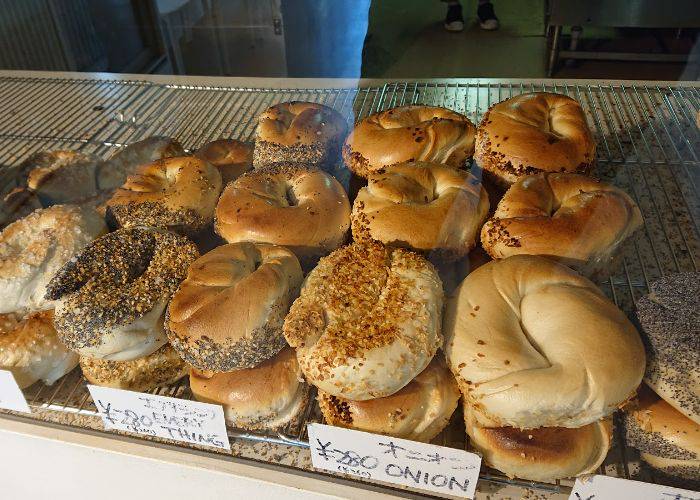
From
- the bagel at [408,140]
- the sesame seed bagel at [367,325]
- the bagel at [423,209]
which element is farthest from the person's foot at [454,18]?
the sesame seed bagel at [367,325]

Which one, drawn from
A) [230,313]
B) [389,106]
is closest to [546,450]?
[230,313]

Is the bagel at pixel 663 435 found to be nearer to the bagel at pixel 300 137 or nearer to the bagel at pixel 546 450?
the bagel at pixel 546 450

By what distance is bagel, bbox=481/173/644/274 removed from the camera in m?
1.22

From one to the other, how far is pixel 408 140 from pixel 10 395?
129 centimetres

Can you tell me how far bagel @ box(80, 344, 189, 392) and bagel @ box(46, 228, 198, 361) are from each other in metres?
0.05

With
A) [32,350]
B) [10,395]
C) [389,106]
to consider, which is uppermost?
[389,106]

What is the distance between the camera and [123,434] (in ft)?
4.41

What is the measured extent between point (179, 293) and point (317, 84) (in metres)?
1.30

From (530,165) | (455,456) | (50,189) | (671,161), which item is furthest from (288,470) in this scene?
(671,161)

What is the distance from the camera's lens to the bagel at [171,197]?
4.92ft

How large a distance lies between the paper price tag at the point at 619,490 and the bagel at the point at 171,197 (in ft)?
3.86

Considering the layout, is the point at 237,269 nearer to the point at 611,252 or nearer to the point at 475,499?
the point at 475,499

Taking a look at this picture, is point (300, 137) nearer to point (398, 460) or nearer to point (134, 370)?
point (134, 370)

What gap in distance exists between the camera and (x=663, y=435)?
3.45ft
